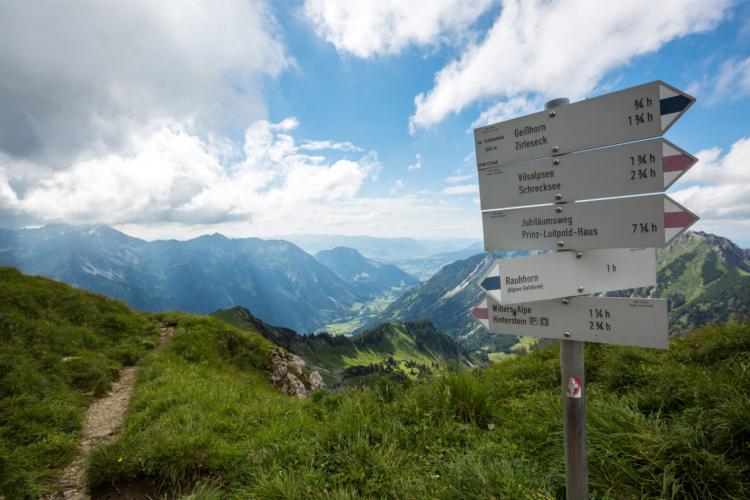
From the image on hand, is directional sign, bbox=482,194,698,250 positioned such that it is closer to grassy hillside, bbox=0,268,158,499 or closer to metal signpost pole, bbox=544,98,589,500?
metal signpost pole, bbox=544,98,589,500

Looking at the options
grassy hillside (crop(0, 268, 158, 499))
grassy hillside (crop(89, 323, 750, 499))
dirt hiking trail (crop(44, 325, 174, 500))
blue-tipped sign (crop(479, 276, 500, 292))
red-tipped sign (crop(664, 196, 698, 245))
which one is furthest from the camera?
grassy hillside (crop(0, 268, 158, 499))

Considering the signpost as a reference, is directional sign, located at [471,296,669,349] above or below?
below

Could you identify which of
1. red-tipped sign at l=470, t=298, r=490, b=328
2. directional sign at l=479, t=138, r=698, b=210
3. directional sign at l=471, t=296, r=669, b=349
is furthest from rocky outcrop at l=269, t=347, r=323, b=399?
directional sign at l=479, t=138, r=698, b=210

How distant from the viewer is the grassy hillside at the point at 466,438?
3.83m

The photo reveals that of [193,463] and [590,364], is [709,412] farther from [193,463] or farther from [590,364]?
[193,463]

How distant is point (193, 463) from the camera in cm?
566

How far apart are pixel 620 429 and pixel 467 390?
2442mm

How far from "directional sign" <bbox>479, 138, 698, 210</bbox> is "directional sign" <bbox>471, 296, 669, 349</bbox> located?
3.36 feet

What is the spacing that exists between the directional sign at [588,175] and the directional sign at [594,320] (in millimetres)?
1024

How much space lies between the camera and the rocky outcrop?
53.6ft

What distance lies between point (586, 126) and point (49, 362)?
50.7ft

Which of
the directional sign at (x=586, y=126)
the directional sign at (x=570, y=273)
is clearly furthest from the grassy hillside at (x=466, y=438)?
the directional sign at (x=586, y=126)

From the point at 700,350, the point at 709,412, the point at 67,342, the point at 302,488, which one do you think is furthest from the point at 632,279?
the point at 67,342

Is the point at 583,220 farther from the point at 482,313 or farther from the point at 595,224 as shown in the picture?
the point at 482,313
